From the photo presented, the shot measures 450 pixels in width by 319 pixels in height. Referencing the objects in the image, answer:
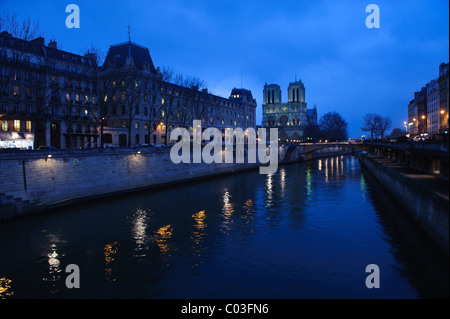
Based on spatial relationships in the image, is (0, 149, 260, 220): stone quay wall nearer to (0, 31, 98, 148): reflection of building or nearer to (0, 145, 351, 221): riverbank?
(0, 145, 351, 221): riverbank

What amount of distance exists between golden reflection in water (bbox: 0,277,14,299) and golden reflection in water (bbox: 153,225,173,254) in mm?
6616

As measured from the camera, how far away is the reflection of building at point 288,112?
164 metres

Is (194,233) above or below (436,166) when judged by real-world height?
below

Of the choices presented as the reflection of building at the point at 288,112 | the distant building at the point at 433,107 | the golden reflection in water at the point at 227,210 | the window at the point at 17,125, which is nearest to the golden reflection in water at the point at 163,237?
the golden reflection in water at the point at 227,210

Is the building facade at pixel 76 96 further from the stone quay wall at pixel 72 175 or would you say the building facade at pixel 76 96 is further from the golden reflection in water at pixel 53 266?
the golden reflection in water at pixel 53 266

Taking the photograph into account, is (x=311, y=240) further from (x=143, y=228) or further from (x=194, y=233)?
(x=143, y=228)

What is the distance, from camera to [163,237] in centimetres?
1855

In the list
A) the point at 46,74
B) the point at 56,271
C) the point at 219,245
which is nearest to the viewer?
the point at 56,271

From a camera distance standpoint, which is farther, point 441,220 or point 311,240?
point 311,240

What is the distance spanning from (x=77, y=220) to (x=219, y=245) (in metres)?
12.0

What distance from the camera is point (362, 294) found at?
37.9 feet

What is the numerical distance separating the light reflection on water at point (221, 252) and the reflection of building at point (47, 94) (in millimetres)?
21595

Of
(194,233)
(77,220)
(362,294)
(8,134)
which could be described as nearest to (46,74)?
(8,134)
